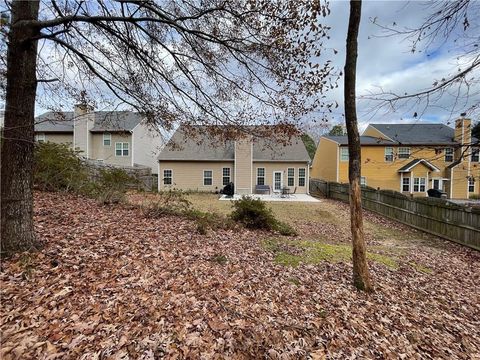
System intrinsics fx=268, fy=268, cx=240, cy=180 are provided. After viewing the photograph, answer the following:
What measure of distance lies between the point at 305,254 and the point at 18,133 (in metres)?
5.02

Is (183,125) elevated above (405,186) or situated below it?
above

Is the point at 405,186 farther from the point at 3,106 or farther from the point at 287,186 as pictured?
the point at 3,106

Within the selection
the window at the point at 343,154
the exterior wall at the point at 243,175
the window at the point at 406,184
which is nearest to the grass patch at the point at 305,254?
the exterior wall at the point at 243,175

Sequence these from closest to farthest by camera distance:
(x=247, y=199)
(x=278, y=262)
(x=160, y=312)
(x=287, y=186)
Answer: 1. (x=160, y=312)
2. (x=278, y=262)
3. (x=247, y=199)
4. (x=287, y=186)

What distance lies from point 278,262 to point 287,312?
167cm

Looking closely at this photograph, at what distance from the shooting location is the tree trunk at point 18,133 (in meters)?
3.47

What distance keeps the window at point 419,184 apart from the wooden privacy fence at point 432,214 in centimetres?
1126

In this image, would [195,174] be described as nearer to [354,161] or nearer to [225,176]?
[225,176]

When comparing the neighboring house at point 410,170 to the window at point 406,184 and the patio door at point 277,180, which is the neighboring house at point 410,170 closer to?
the window at point 406,184

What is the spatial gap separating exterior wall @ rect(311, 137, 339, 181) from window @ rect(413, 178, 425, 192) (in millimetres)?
6950

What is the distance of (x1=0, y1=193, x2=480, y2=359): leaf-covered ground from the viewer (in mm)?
2400

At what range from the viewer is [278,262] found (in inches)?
186

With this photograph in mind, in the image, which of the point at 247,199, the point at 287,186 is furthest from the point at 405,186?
the point at 247,199

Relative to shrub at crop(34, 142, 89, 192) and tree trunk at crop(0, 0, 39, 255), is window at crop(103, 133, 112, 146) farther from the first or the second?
tree trunk at crop(0, 0, 39, 255)
